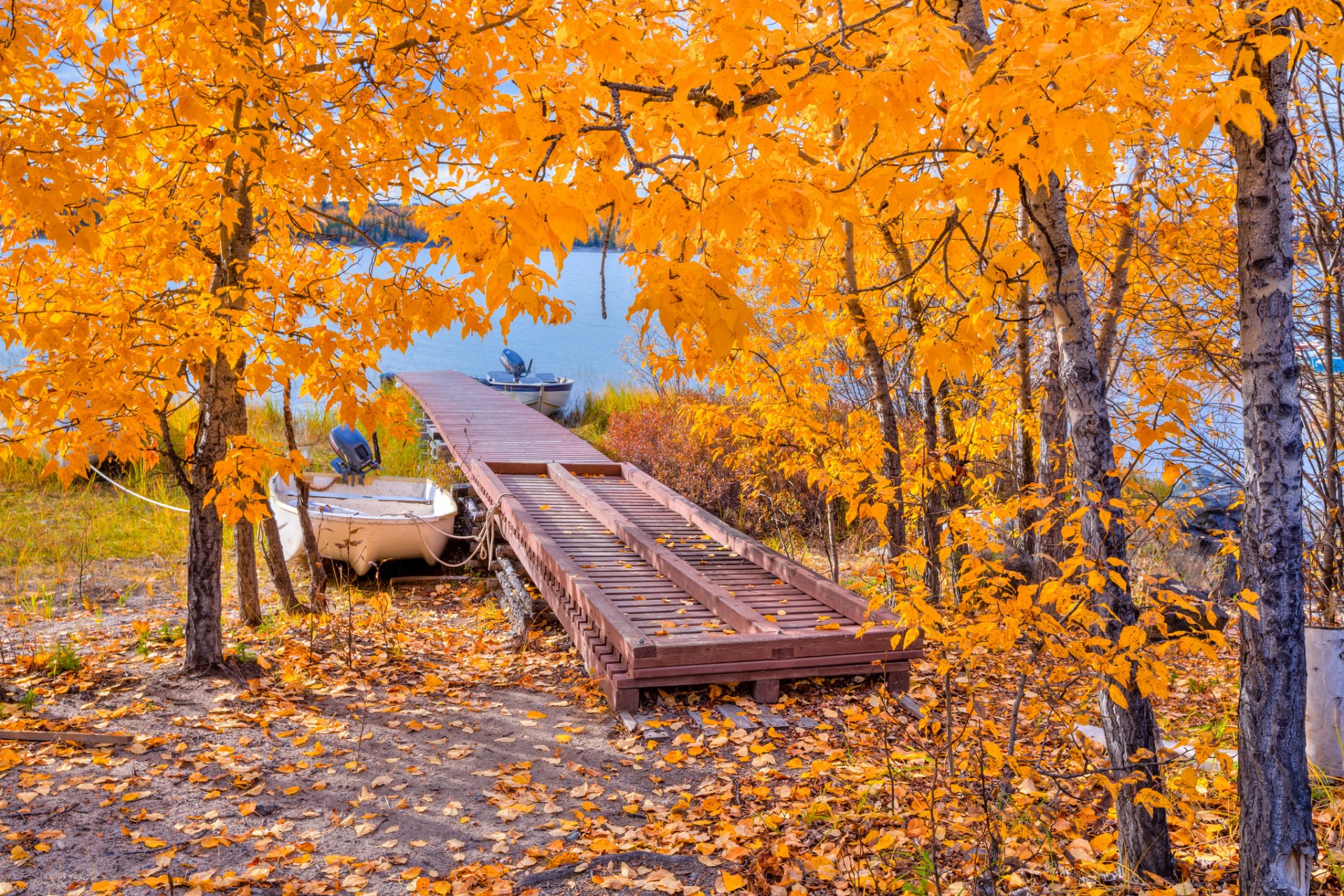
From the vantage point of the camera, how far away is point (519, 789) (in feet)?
13.6

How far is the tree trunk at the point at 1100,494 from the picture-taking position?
2807 millimetres

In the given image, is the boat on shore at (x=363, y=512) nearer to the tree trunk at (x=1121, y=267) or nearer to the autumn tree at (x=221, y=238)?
the autumn tree at (x=221, y=238)

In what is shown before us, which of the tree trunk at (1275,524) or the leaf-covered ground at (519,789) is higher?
the tree trunk at (1275,524)

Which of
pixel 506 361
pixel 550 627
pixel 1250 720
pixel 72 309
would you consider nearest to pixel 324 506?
pixel 550 627

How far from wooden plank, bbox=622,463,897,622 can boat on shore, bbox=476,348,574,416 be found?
35.1 feet

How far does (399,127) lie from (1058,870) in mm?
4945

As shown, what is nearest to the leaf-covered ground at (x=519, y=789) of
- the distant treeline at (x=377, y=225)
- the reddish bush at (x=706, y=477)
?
the distant treeline at (x=377, y=225)

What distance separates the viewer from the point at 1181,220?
5930 mm

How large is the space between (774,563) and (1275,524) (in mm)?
4676

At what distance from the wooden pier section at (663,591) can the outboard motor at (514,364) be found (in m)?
11.0

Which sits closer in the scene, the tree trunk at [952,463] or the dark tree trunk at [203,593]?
the dark tree trunk at [203,593]

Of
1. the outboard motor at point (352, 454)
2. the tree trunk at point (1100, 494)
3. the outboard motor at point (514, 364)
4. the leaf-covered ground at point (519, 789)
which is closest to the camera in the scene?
the tree trunk at point (1100, 494)

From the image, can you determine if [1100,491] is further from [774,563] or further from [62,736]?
[62,736]

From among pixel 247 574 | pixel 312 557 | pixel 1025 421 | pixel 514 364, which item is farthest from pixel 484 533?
pixel 514 364
